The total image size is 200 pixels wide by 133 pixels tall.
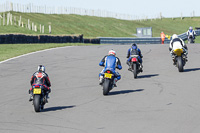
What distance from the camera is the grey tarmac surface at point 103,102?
9695mm

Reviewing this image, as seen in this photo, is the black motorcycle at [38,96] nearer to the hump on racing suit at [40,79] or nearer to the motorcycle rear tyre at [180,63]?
the hump on racing suit at [40,79]

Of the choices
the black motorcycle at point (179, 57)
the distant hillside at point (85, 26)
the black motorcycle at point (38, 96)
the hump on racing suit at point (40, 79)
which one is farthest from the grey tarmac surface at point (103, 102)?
the distant hillside at point (85, 26)

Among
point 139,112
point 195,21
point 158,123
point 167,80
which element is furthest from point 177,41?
point 195,21

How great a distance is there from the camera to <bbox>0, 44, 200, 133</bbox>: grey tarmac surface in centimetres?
970

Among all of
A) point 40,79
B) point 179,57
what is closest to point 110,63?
point 40,79

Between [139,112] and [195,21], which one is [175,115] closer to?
[139,112]

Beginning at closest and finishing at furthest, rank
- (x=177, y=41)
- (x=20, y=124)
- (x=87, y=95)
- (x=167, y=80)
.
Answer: (x=20, y=124) < (x=87, y=95) < (x=167, y=80) < (x=177, y=41)

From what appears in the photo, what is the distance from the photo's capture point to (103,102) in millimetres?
12633

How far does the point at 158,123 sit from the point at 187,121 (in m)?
0.62

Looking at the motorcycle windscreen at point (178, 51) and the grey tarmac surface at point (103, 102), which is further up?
the motorcycle windscreen at point (178, 51)

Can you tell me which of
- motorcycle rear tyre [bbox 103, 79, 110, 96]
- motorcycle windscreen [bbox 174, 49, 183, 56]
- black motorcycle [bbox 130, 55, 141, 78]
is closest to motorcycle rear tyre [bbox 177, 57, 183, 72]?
motorcycle windscreen [bbox 174, 49, 183, 56]

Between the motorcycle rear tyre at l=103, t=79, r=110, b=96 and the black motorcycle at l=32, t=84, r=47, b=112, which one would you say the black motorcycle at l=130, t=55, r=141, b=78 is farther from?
the black motorcycle at l=32, t=84, r=47, b=112

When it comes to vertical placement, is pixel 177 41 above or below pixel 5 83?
above

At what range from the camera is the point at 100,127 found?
9.61 metres
